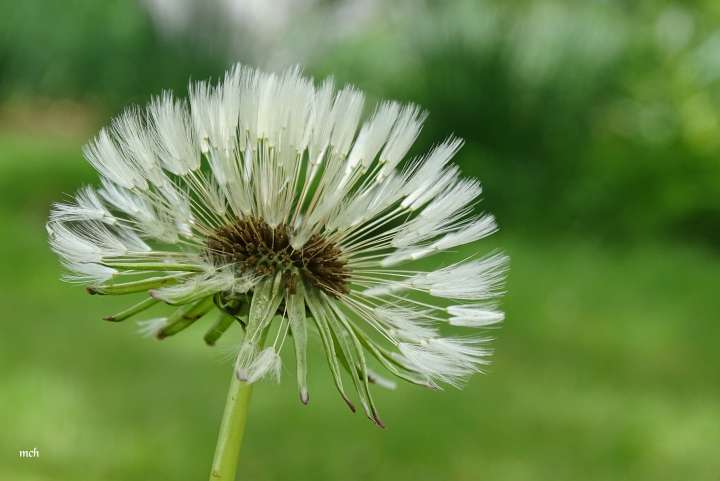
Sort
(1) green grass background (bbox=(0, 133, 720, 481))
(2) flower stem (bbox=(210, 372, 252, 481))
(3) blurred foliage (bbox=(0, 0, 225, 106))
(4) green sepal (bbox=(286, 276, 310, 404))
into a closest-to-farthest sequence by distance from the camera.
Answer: (2) flower stem (bbox=(210, 372, 252, 481)) → (4) green sepal (bbox=(286, 276, 310, 404)) → (1) green grass background (bbox=(0, 133, 720, 481)) → (3) blurred foliage (bbox=(0, 0, 225, 106))

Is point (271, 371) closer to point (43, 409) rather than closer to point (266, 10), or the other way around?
point (43, 409)

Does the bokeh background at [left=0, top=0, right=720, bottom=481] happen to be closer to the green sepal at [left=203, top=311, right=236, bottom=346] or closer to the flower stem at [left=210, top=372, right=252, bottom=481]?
the green sepal at [left=203, top=311, right=236, bottom=346]

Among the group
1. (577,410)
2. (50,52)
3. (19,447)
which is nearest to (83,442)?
(19,447)

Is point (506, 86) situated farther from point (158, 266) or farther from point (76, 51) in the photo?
point (158, 266)

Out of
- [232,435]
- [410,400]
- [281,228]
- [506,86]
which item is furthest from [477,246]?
[232,435]

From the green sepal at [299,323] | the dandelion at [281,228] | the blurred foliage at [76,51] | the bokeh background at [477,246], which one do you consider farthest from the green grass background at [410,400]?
the green sepal at [299,323]

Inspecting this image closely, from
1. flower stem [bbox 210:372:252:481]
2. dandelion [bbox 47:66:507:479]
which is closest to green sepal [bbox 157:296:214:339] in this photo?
dandelion [bbox 47:66:507:479]
